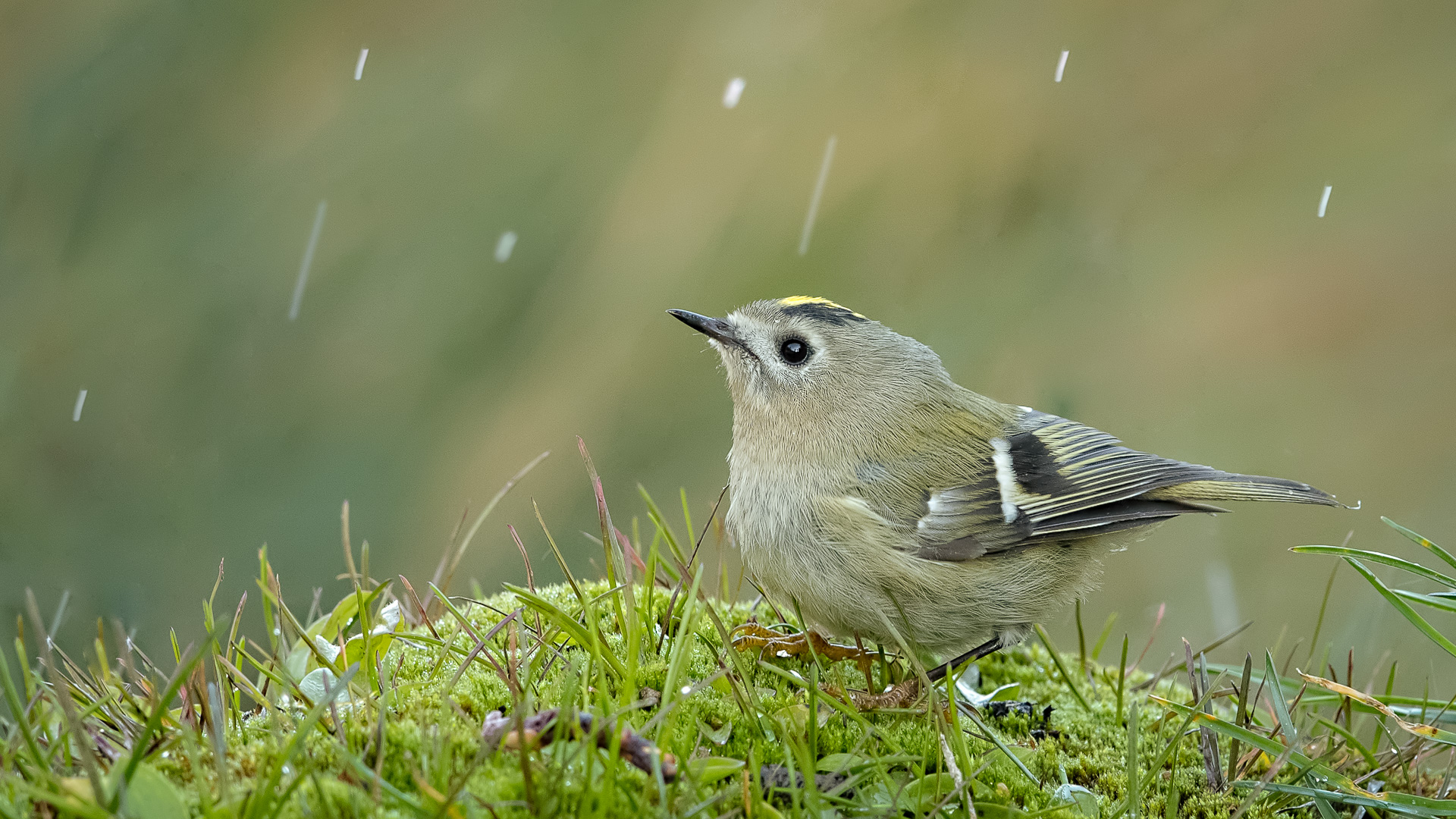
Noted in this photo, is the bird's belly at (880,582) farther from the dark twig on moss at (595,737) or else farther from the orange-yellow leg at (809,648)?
the dark twig on moss at (595,737)

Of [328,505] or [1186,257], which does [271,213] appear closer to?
[328,505]

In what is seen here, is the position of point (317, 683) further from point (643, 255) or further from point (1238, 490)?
point (643, 255)

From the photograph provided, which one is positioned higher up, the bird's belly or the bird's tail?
the bird's tail

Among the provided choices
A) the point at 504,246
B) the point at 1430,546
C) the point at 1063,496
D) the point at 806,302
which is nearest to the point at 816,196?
the point at 504,246

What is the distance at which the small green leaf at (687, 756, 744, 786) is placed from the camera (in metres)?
1.25

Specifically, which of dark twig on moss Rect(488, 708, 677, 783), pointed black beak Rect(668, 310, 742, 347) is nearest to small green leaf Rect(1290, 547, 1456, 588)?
dark twig on moss Rect(488, 708, 677, 783)

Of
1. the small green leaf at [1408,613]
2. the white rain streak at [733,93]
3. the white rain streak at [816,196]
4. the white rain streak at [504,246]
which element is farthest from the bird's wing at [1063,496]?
the white rain streak at [733,93]

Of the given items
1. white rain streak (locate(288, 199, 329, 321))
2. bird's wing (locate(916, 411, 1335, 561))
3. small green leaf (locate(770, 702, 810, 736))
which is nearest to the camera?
small green leaf (locate(770, 702, 810, 736))

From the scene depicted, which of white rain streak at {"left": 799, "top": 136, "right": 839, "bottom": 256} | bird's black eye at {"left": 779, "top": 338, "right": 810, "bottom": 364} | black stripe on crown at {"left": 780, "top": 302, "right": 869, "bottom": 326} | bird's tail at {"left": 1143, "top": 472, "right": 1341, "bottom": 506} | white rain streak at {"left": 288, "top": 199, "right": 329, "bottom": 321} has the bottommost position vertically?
white rain streak at {"left": 288, "top": 199, "right": 329, "bottom": 321}

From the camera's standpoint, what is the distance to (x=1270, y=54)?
4602 millimetres

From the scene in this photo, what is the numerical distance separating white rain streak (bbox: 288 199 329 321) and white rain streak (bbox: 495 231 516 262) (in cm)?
79

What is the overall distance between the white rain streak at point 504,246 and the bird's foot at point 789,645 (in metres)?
2.67

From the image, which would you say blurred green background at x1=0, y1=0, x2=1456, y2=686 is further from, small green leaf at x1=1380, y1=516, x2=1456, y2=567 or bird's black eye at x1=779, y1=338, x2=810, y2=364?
small green leaf at x1=1380, y1=516, x2=1456, y2=567

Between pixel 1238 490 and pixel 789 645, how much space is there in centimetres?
112
